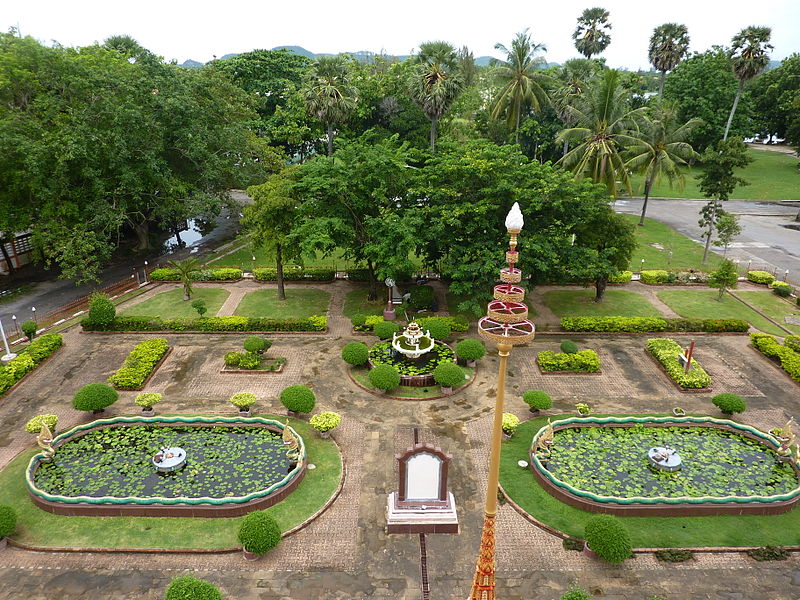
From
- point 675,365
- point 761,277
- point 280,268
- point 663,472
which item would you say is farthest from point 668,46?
point 663,472

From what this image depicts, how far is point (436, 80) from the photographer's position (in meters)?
38.2

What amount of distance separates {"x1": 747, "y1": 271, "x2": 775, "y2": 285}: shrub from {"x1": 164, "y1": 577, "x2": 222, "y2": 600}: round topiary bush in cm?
3733

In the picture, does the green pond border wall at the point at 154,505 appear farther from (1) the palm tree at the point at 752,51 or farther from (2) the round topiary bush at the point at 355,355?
(1) the palm tree at the point at 752,51

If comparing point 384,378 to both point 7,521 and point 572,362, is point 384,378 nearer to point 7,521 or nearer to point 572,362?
point 572,362

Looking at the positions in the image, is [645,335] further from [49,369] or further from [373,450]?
[49,369]

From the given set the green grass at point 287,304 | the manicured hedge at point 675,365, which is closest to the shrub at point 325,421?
the green grass at point 287,304

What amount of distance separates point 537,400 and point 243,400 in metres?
11.7

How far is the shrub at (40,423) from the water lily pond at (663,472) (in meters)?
18.0

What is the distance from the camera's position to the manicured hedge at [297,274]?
36.1 m

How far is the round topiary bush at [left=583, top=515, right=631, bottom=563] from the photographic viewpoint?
48.6ft

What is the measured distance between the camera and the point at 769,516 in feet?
56.0

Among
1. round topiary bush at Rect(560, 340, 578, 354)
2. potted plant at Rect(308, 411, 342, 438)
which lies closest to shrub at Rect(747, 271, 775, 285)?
round topiary bush at Rect(560, 340, 578, 354)

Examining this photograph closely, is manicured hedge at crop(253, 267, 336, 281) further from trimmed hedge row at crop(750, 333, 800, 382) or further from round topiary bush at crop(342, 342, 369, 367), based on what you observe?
trimmed hedge row at crop(750, 333, 800, 382)

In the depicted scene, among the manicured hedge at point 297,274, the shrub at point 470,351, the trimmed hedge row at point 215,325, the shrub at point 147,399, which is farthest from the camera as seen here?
the manicured hedge at point 297,274
